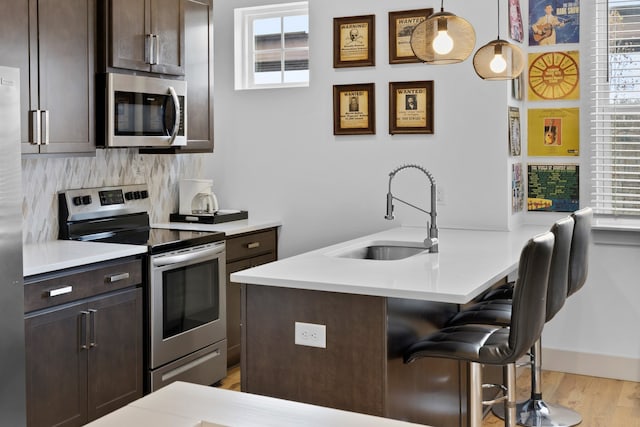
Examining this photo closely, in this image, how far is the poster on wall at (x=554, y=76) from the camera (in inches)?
173

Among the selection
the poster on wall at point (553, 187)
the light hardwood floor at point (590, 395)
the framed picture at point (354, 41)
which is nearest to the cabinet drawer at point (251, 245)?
the light hardwood floor at point (590, 395)

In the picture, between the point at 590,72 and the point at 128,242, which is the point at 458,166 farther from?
the point at 128,242

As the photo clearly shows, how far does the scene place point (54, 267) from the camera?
3.05 m

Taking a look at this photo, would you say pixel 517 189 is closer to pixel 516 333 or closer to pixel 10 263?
pixel 516 333

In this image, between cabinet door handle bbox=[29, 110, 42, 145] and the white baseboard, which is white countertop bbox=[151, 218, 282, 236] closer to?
cabinet door handle bbox=[29, 110, 42, 145]

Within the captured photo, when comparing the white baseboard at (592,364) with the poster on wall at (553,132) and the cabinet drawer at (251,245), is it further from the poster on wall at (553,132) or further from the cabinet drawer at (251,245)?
the cabinet drawer at (251,245)

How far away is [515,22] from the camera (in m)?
4.32

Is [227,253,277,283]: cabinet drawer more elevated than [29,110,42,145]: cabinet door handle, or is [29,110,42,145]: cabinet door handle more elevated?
[29,110,42,145]: cabinet door handle

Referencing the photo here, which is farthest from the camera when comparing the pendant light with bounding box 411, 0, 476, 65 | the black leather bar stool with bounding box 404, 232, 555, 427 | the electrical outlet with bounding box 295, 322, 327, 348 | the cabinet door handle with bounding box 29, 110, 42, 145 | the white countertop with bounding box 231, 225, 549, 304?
the cabinet door handle with bounding box 29, 110, 42, 145

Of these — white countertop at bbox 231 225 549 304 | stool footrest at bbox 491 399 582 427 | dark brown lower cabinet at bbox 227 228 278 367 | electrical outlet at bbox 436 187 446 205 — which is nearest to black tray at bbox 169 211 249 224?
dark brown lower cabinet at bbox 227 228 278 367

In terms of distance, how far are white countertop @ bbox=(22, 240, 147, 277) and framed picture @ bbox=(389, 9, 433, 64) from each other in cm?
198

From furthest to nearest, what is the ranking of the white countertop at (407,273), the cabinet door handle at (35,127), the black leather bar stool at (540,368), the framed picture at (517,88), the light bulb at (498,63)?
the framed picture at (517,88) < the light bulb at (498,63) < the cabinet door handle at (35,127) < the black leather bar stool at (540,368) < the white countertop at (407,273)

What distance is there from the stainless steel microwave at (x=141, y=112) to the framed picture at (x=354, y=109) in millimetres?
1009

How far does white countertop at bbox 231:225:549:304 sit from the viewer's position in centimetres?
257
